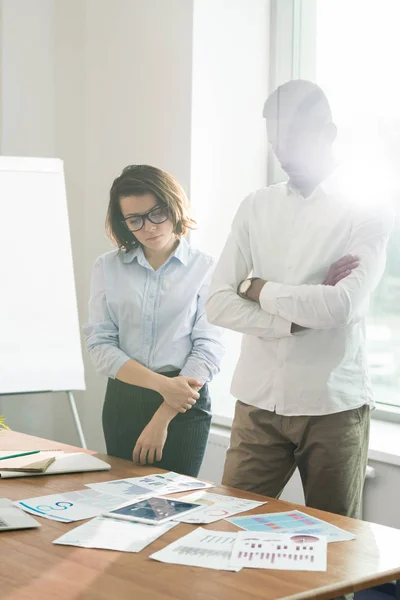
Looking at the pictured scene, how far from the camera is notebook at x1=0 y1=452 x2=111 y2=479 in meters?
2.15

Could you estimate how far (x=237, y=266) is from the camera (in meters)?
2.40

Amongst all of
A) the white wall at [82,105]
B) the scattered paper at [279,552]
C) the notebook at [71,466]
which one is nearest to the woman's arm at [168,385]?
the notebook at [71,466]

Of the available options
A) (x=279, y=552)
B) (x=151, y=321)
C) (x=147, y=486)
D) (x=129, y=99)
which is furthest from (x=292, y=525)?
(x=129, y=99)

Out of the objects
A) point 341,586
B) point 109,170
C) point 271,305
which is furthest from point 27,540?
point 109,170

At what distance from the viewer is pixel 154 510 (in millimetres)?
1809

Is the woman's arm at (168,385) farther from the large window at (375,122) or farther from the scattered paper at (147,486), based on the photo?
the large window at (375,122)

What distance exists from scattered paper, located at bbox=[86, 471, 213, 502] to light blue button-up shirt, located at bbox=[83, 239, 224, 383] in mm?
423

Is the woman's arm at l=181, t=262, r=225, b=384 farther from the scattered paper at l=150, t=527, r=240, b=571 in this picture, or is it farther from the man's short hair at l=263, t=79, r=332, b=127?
the scattered paper at l=150, t=527, r=240, b=571

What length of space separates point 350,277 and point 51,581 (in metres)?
1.10

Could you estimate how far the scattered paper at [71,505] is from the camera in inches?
Answer: 70.7

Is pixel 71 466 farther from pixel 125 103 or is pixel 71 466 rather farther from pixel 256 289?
pixel 125 103

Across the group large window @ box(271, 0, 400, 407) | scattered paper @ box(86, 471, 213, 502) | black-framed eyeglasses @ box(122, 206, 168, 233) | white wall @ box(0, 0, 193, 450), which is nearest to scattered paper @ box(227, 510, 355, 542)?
scattered paper @ box(86, 471, 213, 502)

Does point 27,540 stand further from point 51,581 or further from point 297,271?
point 297,271

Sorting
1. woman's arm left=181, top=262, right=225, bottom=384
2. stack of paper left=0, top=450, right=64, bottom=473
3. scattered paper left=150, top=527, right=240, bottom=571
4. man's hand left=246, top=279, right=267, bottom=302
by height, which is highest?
man's hand left=246, top=279, right=267, bottom=302
